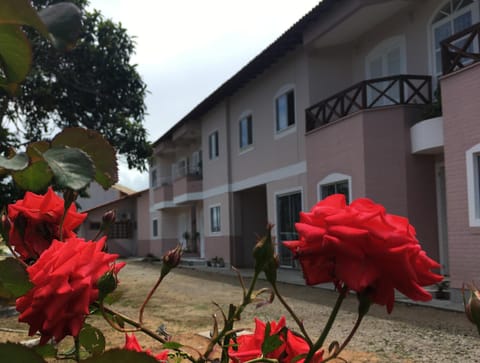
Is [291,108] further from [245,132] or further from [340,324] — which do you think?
[340,324]

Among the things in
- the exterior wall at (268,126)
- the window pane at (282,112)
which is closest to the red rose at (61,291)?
the exterior wall at (268,126)

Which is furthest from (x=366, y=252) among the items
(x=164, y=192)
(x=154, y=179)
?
(x=154, y=179)

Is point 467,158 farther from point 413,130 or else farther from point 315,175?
point 315,175

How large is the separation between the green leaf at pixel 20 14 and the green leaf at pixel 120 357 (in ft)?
1.07

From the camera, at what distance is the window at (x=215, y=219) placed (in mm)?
19469

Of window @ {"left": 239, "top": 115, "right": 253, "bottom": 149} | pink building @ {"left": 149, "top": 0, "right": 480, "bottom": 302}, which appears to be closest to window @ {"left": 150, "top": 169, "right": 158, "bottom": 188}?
pink building @ {"left": 149, "top": 0, "right": 480, "bottom": 302}

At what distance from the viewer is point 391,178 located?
1061cm

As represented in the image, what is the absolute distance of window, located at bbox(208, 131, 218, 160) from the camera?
19.6 meters

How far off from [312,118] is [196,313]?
19.9 ft

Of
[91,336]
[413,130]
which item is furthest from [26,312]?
[413,130]

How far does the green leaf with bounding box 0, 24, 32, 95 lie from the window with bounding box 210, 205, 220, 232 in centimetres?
1881

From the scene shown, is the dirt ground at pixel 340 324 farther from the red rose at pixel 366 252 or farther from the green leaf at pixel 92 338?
the red rose at pixel 366 252

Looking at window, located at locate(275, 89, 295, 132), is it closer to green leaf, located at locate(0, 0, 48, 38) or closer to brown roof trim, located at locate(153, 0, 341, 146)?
brown roof trim, located at locate(153, 0, 341, 146)

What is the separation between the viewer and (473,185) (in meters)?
8.48
